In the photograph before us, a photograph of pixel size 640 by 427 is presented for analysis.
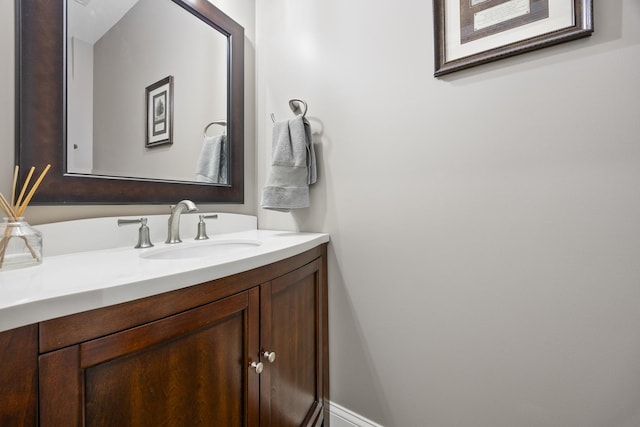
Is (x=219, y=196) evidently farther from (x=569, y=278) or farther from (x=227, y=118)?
(x=569, y=278)

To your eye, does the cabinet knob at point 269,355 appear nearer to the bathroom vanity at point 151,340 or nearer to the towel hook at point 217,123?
the bathroom vanity at point 151,340

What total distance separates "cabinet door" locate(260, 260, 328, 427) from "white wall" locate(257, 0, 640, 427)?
0.12 m

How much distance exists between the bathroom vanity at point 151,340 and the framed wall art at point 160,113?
17.2 inches

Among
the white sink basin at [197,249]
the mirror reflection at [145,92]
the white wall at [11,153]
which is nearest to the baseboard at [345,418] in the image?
the white sink basin at [197,249]

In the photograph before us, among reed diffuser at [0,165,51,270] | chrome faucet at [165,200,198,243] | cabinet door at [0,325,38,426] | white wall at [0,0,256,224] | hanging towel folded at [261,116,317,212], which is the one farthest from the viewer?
hanging towel folded at [261,116,317,212]

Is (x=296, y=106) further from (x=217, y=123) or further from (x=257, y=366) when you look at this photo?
(x=257, y=366)

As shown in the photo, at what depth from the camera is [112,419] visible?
473 mm

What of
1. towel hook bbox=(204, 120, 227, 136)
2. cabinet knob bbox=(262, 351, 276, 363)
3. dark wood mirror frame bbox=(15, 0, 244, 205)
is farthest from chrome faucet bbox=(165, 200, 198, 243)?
cabinet knob bbox=(262, 351, 276, 363)

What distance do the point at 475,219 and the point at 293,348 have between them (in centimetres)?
73

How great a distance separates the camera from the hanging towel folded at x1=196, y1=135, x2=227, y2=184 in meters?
1.21

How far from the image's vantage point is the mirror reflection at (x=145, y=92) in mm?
843

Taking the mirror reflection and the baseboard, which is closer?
the mirror reflection

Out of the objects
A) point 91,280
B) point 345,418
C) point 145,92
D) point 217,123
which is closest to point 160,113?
point 145,92

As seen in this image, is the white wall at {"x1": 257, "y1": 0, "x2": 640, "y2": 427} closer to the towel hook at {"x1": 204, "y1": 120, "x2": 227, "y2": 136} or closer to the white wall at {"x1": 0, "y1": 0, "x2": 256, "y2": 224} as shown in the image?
the towel hook at {"x1": 204, "y1": 120, "x2": 227, "y2": 136}
